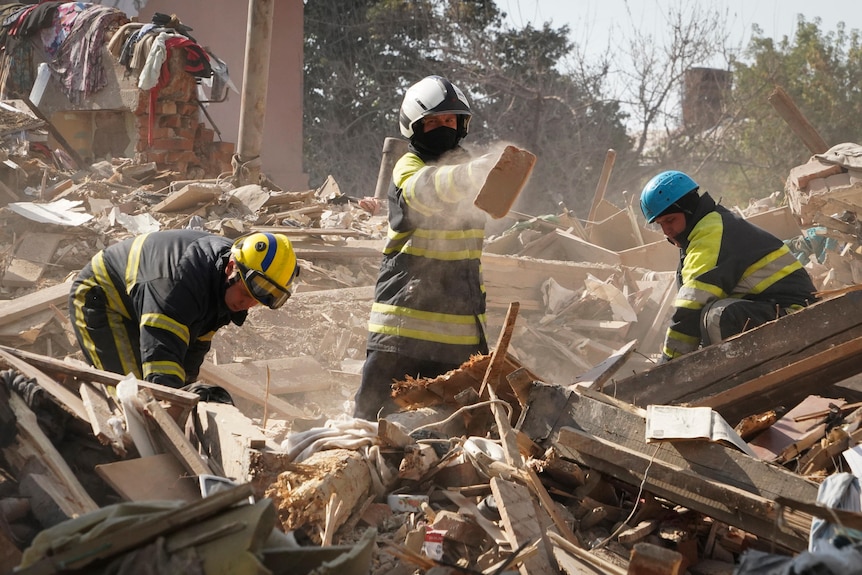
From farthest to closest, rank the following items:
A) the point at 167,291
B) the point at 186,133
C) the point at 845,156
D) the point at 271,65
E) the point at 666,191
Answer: the point at 271,65, the point at 186,133, the point at 845,156, the point at 666,191, the point at 167,291

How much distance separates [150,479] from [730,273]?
3101mm

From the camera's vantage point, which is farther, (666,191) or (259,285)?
Result: (666,191)

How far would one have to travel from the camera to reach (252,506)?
2.26 m

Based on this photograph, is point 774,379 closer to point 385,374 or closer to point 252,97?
point 385,374

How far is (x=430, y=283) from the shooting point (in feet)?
14.6

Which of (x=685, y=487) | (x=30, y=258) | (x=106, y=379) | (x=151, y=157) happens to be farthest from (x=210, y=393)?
(x=151, y=157)

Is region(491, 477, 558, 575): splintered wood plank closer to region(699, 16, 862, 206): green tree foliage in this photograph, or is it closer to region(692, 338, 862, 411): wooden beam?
region(692, 338, 862, 411): wooden beam

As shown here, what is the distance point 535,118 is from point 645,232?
997cm

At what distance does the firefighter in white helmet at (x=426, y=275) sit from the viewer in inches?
174

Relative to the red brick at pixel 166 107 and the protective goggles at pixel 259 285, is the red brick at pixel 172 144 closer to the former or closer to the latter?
the red brick at pixel 166 107

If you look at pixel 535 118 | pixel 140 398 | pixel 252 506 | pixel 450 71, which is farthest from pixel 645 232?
pixel 450 71

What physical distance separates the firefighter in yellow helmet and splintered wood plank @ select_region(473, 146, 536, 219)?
911 mm

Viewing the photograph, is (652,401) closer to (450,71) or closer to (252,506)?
(252,506)

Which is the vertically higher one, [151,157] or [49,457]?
[151,157]
